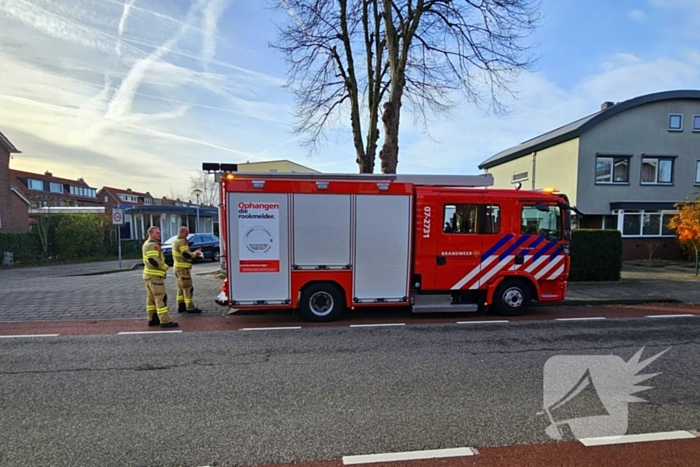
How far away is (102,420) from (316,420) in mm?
2018

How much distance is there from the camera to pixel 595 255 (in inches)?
447

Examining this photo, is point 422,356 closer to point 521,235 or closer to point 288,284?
point 288,284

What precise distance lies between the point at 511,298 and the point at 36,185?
2397 inches

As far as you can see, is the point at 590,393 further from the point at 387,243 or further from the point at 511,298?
the point at 387,243

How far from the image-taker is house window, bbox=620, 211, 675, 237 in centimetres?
1798

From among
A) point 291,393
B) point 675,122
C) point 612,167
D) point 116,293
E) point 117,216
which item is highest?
point 675,122

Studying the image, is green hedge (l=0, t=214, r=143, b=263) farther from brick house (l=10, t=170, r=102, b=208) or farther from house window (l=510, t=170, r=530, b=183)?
house window (l=510, t=170, r=530, b=183)

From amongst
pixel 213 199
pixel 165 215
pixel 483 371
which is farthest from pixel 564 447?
pixel 213 199

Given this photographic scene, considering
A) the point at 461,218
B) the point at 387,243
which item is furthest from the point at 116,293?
the point at 461,218

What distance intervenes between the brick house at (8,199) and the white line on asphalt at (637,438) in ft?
114

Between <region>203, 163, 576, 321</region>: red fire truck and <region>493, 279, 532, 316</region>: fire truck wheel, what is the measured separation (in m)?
0.02

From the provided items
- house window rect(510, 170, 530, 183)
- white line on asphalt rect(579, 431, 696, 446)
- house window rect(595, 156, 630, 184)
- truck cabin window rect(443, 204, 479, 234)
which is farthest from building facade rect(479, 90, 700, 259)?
white line on asphalt rect(579, 431, 696, 446)

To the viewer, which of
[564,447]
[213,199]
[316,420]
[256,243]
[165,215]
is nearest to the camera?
[564,447]

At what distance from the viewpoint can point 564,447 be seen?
2.80 meters
